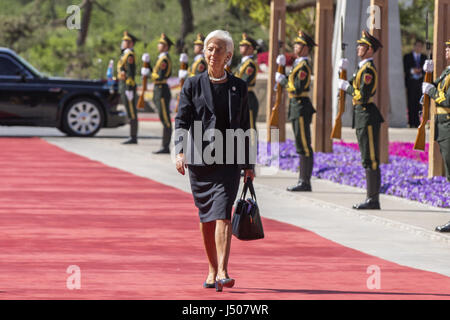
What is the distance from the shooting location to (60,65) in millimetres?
53938

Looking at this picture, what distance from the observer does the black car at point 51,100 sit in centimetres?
2667

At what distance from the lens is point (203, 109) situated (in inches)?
365

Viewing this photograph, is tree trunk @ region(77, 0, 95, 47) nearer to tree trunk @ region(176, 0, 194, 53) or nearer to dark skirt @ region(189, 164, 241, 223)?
tree trunk @ region(176, 0, 194, 53)

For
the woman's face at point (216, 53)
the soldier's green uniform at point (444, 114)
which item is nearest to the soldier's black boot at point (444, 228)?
the soldier's green uniform at point (444, 114)

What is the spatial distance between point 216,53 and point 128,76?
15.6 meters

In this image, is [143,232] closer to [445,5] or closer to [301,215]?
[301,215]

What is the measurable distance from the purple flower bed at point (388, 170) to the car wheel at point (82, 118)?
4.47 meters

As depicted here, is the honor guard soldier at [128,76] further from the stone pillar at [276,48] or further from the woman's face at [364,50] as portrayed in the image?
the woman's face at [364,50]

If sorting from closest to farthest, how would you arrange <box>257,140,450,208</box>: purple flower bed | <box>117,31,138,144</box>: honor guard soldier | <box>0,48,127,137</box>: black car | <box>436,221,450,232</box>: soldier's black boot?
<box>436,221,450,232</box>: soldier's black boot, <box>257,140,450,208</box>: purple flower bed, <box>117,31,138,144</box>: honor guard soldier, <box>0,48,127,137</box>: black car

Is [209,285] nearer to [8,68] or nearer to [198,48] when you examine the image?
[198,48]

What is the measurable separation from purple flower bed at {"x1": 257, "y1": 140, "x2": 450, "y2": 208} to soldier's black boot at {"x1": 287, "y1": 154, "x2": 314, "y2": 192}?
935mm

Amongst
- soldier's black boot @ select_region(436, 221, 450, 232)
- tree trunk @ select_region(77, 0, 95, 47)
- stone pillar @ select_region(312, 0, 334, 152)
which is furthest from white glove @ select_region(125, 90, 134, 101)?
tree trunk @ select_region(77, 0, 95, 47)

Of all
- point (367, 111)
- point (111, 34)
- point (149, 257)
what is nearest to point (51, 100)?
point (367, 111)

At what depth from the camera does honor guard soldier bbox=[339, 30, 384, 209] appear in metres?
14.2
